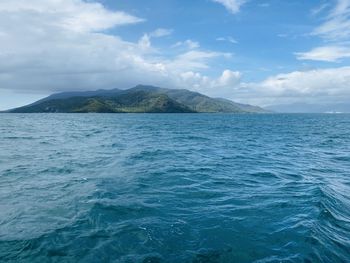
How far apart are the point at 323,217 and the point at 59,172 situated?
72.9ft

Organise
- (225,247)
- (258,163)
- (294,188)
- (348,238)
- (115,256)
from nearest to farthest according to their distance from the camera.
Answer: (115,256) → (225,247) → (348,238) → (294,188) → (258,163)

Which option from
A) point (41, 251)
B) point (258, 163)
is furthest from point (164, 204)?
point (258, 163)

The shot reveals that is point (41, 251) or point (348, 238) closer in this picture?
point (41, 251)

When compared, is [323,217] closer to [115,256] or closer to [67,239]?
[115,256]

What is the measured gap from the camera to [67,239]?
15.4 metres

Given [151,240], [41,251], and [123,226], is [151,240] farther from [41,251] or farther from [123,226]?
[41,251]

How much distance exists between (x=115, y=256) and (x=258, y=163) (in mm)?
28699

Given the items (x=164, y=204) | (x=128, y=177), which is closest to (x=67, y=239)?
(x=164, y=204)

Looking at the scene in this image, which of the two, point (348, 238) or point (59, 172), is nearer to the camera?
point (348, 238)

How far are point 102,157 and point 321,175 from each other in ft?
79.9

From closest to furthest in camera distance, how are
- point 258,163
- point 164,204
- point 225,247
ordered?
point 225,247
point 164,204
point 258,163

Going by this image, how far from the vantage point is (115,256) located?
13945 millimetres

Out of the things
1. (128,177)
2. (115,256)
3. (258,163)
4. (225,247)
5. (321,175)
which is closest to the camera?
(115,256)

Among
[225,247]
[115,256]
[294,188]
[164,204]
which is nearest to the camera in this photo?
[115,256]
